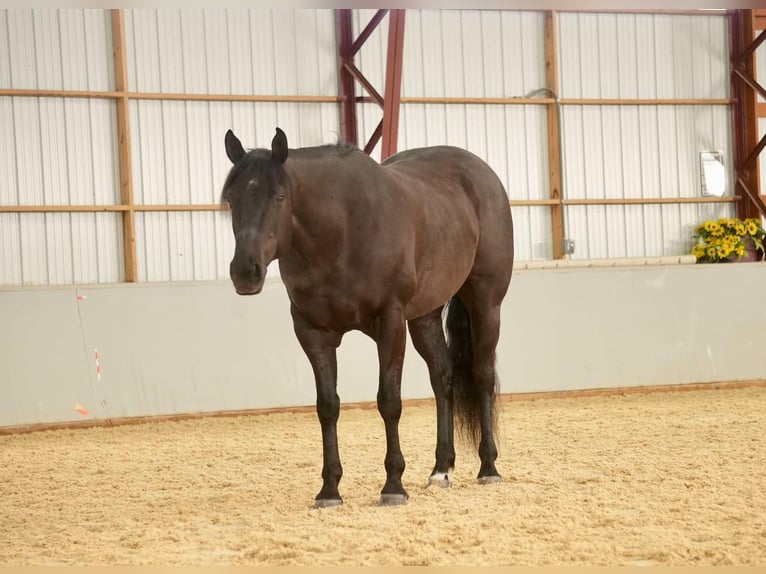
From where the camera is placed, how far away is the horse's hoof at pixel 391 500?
4.12 meters

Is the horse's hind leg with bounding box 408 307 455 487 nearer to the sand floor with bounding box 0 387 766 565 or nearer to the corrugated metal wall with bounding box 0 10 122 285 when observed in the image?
the sand floor with bounding box 0 387 766 565

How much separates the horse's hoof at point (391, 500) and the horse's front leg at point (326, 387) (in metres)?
0.19

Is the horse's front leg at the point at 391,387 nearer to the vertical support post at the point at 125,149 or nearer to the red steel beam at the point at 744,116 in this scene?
the vertical support post at the point at 125,149

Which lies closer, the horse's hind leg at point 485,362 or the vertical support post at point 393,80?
the horse's hind leg at point 485,362

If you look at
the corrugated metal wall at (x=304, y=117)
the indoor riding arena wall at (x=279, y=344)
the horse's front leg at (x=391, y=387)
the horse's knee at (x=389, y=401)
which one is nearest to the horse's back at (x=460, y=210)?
the horse's front leg at (x=391, y=387)

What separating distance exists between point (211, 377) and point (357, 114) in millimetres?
5164

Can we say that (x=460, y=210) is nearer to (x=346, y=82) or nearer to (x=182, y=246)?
(x=182, y=246)

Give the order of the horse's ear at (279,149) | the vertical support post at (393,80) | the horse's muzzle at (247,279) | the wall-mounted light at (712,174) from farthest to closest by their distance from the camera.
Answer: the wall-mounted light at (712,174) → the vertical support post at (393,80) → the horse's ear at (279,149) → the horse's muzzle at (247,279)

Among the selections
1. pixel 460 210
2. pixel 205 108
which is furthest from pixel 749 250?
pixel 460 210

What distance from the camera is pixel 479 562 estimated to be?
9.28 ft

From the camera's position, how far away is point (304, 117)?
41.2ft

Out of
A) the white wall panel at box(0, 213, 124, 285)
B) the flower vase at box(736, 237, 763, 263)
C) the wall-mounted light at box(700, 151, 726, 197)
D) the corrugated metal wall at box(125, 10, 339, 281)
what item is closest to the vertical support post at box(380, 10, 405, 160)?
the corrugated metal wall at box(125, 10, 339, 281)

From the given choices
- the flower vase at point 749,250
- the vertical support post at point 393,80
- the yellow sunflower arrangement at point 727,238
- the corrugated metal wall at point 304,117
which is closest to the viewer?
the vertical support post at point 393,80

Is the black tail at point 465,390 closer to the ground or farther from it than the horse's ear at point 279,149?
closer to the ground
